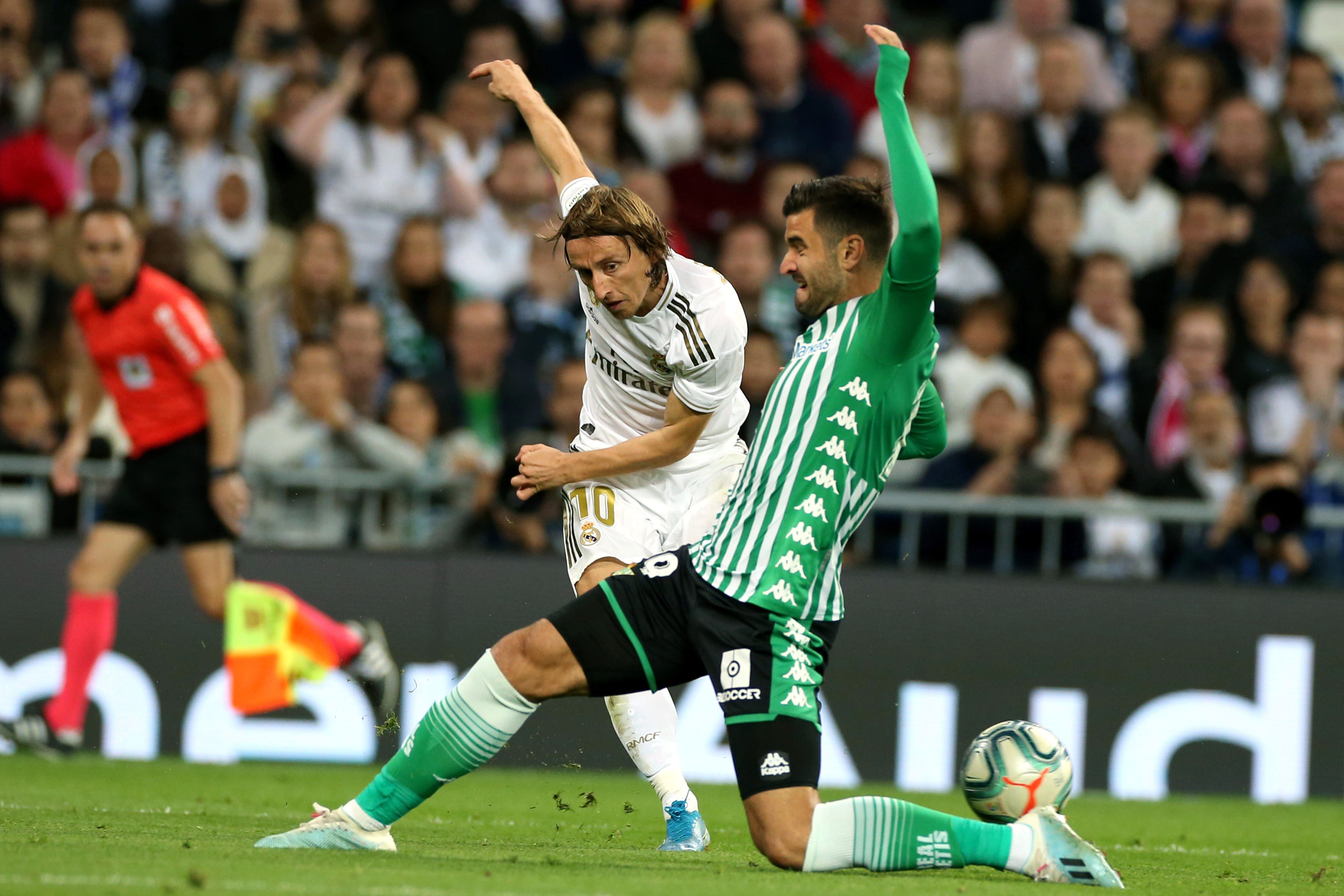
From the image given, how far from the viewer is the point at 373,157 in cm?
1230

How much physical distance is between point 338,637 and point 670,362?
13.0 ft

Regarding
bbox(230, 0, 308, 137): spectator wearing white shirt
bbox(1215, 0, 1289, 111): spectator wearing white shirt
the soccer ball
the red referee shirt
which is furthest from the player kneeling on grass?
bbox(1215, 0, 1289, 111): spectator wearing white shirt

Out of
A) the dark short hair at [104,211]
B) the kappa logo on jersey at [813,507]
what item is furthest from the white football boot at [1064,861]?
the dark short hair at [104,211]

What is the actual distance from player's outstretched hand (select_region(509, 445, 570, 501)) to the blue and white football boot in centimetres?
136

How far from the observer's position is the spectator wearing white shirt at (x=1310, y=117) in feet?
42.6

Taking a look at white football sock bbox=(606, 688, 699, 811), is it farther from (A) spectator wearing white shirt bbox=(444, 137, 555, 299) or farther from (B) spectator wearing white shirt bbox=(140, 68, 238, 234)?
(B) spectator wearing white shirt bbox=(140, 68, 238, 234)

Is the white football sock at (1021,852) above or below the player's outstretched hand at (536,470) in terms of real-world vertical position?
below

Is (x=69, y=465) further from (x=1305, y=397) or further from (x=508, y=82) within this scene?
(x=1305, y=397)

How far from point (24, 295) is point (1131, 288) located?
288 inches

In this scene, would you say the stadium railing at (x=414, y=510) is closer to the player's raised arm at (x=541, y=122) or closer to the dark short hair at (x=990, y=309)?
the dark short hair at (x=990, y=309)

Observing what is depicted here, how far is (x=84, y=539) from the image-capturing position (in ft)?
33.4

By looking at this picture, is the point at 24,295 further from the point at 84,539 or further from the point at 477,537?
the point at 477,537

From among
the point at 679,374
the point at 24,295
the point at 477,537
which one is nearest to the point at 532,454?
the point at 679,374

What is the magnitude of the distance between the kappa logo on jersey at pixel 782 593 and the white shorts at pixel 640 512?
56.3 inches
